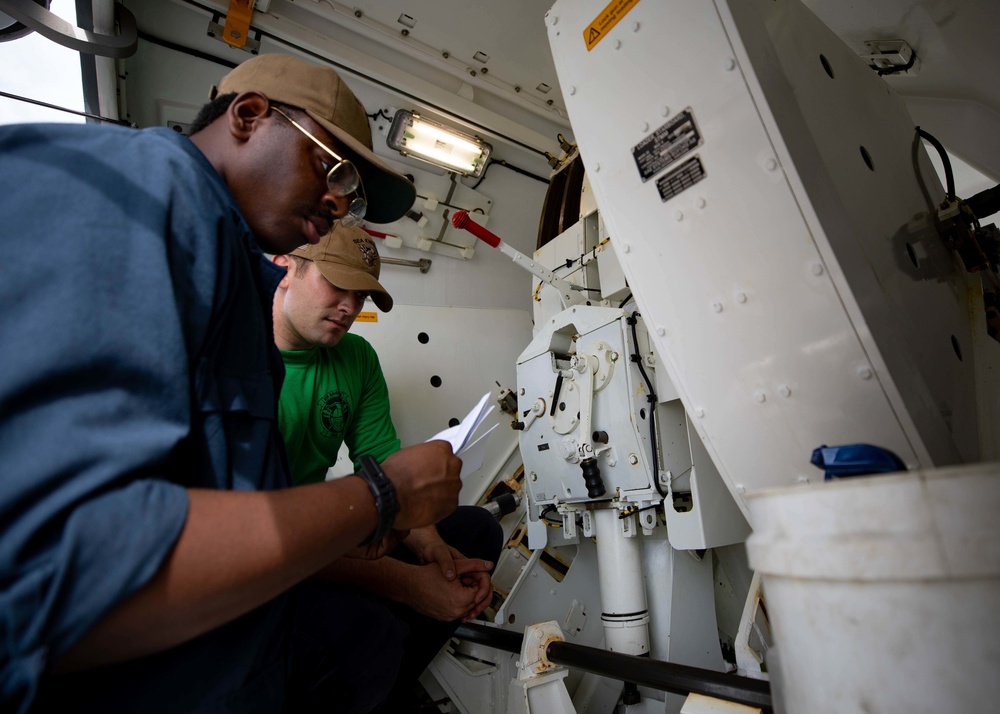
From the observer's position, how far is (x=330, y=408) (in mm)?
2160

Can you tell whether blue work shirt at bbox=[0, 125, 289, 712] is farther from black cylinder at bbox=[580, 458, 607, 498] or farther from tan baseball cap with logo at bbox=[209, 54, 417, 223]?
black cylinder at bbox=[580, 458, 607, 498]

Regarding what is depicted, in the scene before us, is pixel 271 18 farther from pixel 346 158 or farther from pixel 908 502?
pixel 908 502

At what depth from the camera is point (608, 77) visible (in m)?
1.29

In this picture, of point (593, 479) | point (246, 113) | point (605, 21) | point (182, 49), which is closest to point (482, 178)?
point (182, 49)

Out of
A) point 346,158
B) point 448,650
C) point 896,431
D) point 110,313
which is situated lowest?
point 448,650

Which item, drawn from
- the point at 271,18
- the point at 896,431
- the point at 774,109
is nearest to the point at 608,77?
the point at 774,109

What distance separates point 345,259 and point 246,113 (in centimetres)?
117

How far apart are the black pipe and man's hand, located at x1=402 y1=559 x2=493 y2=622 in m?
0.34

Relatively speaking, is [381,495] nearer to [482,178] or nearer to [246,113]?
[246,113]

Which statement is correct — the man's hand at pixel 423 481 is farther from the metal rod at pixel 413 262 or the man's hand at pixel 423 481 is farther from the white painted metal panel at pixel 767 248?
the metal rod at pixel 413 262

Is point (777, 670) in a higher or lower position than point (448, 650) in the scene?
higher

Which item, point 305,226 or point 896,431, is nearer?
point 896,431

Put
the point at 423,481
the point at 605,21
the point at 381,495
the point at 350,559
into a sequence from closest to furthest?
the point at 381,495, the point at 423,481, the point at 605,21, the point at 350,559

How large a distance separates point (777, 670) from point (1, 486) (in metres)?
0.95
